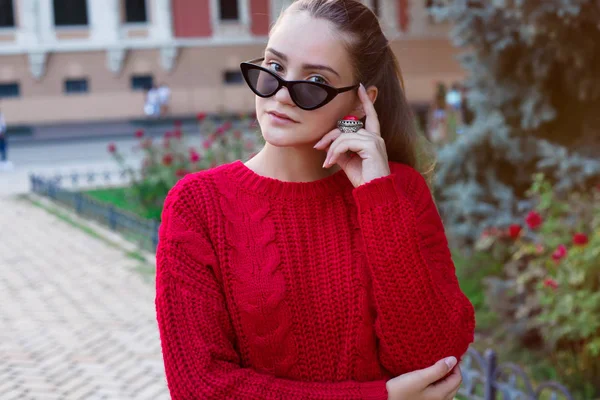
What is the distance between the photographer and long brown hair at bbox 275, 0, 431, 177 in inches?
74.4

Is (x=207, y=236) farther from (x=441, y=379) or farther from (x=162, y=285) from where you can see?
(x=441, y=379)

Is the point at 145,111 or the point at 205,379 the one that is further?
the point at 145,111

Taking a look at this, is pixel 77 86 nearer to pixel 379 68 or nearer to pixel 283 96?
pixel 379 68

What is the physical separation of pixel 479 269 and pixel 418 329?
5.25 m

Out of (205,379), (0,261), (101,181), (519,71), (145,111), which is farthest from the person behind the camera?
(145,111)

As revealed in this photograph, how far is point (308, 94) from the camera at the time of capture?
1.84 metres

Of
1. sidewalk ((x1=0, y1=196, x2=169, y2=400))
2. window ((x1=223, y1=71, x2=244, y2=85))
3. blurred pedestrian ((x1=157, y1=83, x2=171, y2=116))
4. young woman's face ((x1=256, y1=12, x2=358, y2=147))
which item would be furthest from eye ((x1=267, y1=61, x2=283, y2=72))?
window ((x1=223, y1=71, x2=244, y2=85))

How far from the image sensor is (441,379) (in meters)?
1.91

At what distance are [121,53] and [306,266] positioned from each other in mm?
25459

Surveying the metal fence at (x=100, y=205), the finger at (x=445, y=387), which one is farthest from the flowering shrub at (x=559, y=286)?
the metal fence at (x=100, y=205)

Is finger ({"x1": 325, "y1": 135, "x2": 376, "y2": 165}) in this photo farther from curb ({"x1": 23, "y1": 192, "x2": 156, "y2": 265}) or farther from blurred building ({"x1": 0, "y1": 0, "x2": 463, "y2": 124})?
blurred building ({"x1": 0, "y1": 0, "x2": 463, "y2": 124})

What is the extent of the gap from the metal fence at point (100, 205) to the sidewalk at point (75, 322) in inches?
14.3

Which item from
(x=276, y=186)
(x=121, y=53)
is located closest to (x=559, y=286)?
(x=276, y=186)

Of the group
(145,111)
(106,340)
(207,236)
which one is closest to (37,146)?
(145,111)
